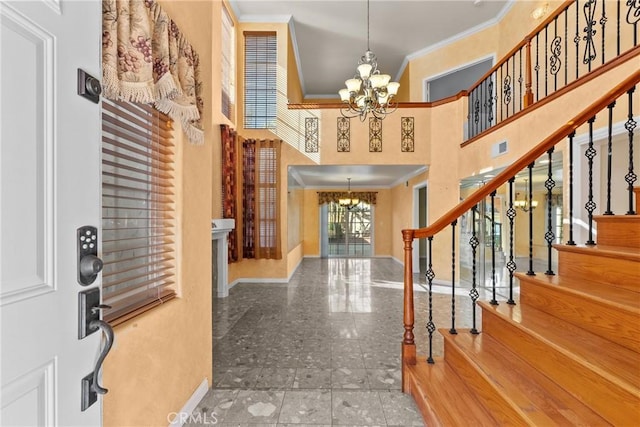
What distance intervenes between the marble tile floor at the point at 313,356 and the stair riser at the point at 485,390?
411mm

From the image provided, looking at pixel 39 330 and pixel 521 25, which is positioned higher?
pixel 521 25

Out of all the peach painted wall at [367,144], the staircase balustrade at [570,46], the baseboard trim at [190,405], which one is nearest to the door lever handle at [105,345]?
the baseboard trim at [190,405]

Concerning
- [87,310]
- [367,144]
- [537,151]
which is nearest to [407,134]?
[367,144]

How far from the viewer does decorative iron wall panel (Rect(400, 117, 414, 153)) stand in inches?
218

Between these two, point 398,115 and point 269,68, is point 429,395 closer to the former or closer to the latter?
point 398,115

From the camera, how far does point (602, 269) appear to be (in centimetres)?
174

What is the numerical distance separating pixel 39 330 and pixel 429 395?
1942 mm

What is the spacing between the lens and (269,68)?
5.68 meters

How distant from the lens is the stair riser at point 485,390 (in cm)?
134

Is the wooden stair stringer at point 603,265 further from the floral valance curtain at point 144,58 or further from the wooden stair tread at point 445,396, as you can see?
the floral valance curtain at point 144,58

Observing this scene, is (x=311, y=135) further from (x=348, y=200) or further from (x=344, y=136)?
(x=348, y=200)

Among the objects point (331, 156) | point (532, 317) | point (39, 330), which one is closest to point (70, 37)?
point (39, 330)

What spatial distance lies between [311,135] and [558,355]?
4957 millimetres

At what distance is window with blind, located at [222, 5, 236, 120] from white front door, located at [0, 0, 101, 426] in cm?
460
